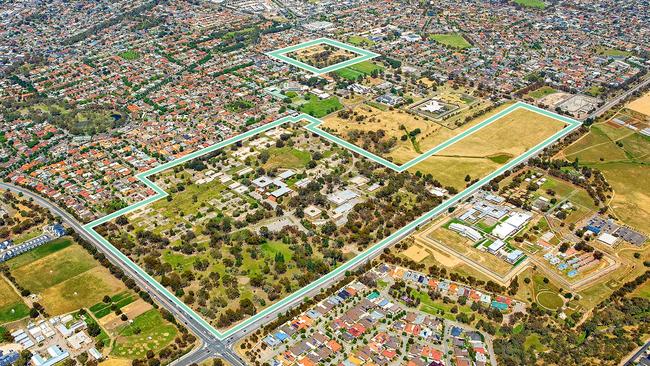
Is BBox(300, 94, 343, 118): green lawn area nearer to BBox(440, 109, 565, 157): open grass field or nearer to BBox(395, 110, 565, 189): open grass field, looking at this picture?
BBox(395, 110, 565, 189): open grass field

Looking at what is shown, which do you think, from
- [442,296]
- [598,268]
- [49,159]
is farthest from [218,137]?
A: [598,268]

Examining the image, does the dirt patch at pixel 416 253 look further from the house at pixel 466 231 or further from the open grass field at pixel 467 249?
the house at pixel 466 231

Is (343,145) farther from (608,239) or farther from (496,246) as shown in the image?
(608,239)

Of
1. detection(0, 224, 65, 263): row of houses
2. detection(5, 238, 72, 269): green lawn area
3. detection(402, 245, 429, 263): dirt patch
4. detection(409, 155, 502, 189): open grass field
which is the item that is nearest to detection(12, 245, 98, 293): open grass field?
detection(5, 238, 72, 269): green lawn area

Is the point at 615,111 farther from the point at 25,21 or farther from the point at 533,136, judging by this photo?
the point at 25,21

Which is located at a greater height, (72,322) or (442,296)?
(442,296)

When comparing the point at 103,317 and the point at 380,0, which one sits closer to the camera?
the point at 103,317

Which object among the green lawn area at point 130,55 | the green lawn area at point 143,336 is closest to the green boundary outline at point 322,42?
the green lawn area at point 130,55
